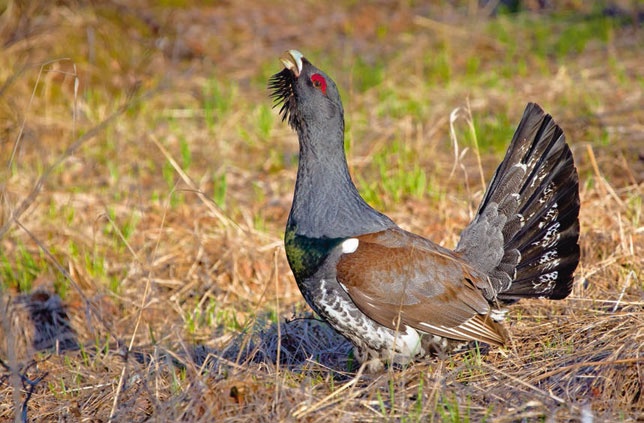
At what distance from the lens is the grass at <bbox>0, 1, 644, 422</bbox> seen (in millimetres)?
3697

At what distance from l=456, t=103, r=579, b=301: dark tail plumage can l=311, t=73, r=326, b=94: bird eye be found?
1117 millimetres

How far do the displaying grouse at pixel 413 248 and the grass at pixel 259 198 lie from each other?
0.19 metres

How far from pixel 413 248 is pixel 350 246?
1.13 ft

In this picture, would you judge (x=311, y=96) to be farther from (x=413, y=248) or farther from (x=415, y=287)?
(x=415, y=287)

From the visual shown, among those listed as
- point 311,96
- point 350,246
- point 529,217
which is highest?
point 311,96

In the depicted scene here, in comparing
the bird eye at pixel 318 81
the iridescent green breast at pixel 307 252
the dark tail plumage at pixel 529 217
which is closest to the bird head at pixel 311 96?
the bird eye at pixel 318 81

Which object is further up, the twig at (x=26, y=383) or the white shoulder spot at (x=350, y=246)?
the white shoulder spot at (x=350, y=246)

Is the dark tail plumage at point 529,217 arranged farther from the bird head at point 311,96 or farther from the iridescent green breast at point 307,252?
the bird head at point 311,96

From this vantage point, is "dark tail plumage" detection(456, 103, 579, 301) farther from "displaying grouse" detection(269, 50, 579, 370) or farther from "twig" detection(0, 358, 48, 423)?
"twig" detection(0, 358, 48, 423)

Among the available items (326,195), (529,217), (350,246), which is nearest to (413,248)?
(350,246)

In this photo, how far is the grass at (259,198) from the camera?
3.70 metres

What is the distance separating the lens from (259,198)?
7.17 m

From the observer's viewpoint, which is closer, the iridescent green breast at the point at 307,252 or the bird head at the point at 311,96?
the iridescent green breast at the point at 307,252

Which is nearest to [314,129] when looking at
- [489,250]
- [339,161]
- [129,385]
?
[339,161]
